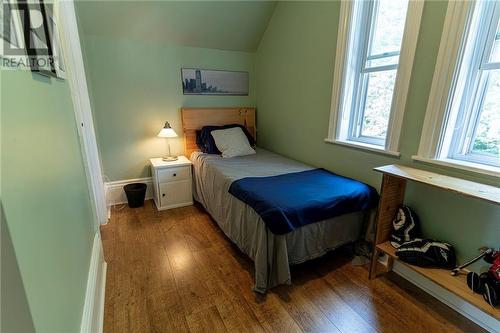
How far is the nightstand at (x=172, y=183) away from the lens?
285 centimetres

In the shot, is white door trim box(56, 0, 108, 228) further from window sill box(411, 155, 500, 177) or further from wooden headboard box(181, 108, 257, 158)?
window sill box(411, 155, 500, 177)

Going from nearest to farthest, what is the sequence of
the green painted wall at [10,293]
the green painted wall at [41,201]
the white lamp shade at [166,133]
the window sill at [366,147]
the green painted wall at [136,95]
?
the green painted wall at [10,293]
the green painted wall at [41,201]
the window sill at [366,147]
the green painted wall at [136,95]
the white lamp shade at [166,133]

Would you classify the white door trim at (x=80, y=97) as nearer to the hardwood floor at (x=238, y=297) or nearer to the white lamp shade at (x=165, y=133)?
the hardwood floor at (x=238, y=297)

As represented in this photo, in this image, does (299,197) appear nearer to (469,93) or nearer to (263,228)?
(263,228)

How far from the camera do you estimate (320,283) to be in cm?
180

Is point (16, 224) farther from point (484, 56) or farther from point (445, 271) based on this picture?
point (484, 56)

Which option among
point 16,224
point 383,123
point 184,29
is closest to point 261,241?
point 16,224

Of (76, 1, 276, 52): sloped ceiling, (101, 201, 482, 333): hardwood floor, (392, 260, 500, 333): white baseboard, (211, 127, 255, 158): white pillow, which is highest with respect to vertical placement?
(76, 1, 276, 52): sloped ceiling

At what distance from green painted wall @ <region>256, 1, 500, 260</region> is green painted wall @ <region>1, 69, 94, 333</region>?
211cm

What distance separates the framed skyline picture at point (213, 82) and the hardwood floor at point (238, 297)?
2030mm

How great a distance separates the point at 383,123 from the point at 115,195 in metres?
3.11

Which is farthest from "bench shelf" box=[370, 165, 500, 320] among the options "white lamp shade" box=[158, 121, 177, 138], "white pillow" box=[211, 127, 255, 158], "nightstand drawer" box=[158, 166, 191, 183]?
"white lamp shade" box=[158, 121, 177, 138]

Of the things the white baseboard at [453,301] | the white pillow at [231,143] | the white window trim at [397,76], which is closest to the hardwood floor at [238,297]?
the white baseboard at [453,301]

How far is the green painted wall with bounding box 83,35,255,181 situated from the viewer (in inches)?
109
